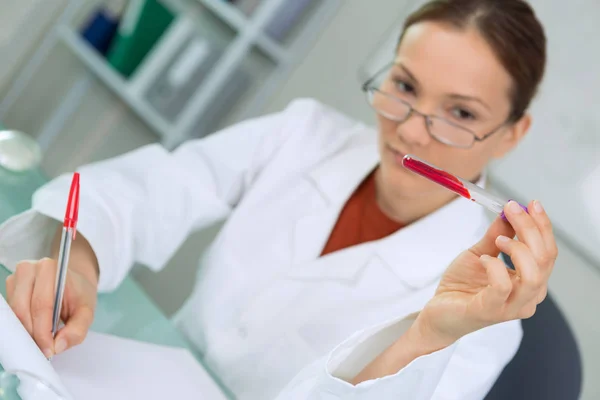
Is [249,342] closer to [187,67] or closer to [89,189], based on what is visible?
[89,189]

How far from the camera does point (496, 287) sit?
425 mm

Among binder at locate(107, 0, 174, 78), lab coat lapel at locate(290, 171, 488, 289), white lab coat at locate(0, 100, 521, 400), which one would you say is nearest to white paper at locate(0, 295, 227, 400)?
white lab coat at locate(0, 100, 521, 400)

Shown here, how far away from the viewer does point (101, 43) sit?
1.56 meters

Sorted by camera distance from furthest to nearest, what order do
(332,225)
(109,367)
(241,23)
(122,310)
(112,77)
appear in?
(112,77) → (241,23) → (332,225) → (122,310) → (109,367)

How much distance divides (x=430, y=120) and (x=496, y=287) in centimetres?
34

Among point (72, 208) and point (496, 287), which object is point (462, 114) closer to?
point (496, 287)

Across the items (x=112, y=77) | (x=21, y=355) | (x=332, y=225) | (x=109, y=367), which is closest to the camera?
(x=21, y=355)

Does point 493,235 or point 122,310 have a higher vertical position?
point 493,235

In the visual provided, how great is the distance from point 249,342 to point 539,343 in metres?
0.36

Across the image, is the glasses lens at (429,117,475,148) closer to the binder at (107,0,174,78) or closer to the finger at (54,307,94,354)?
the finger at (54,307,94,354)

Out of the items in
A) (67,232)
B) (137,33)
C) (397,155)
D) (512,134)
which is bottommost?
(137,33)

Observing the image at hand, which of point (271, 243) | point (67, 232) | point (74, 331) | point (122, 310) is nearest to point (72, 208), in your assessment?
point (67, 232)

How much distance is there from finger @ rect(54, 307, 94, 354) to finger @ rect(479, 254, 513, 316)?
34cm

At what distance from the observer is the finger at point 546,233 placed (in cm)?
43
